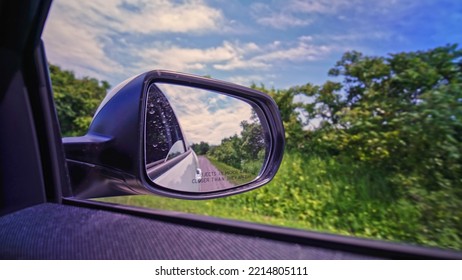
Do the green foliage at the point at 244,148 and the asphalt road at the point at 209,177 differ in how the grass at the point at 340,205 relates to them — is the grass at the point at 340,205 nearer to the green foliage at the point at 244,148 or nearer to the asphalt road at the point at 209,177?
the asphalt road at the point at 209,177

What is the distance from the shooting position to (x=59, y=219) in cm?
194

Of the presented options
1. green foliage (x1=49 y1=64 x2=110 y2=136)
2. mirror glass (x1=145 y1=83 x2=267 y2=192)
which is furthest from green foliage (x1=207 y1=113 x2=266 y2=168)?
green foliage (x1=49 y1=64 x2=110 y2=136)

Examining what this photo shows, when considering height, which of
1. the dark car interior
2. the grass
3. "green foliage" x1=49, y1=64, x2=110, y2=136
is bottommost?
the grass

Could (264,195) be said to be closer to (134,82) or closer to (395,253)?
(134,82)

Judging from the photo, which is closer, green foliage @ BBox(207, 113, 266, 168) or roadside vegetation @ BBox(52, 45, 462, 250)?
green foliage @ BBox(207, 113, 266, 168)

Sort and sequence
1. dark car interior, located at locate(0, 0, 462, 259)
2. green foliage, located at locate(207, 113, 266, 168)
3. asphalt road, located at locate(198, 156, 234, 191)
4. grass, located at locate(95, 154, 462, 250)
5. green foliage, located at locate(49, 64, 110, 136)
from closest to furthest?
dark car interior, located at locate(0, 0, 462, 259), asphalt road, located at locate(198, 156, 234, 191), green foliage, located at locate(207, 113, 266, 168), grass, located at locate(95, 154, 462, 250), green foliage, located at locate(49, 64, 110, 136)

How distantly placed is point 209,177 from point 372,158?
6.98 feet

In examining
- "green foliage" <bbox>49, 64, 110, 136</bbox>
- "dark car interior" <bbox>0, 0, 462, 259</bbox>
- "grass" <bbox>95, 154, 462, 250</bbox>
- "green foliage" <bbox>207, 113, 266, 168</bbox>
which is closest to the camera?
"dark car interior" <bbox>0, 0, 462, 259</bbox>

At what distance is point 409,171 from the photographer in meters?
3.15

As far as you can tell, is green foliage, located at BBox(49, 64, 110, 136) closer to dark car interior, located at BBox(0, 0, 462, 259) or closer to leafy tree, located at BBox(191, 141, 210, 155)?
dark car interior, located at BBox(0, 0, 462, 259)

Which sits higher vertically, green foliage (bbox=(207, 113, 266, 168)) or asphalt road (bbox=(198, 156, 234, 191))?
green foliage (bbox=(207, 113, 266, 168))

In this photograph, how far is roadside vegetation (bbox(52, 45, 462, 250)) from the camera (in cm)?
272

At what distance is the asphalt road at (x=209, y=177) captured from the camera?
Answer: 7.45 ft

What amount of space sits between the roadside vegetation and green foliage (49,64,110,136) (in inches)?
1.1
